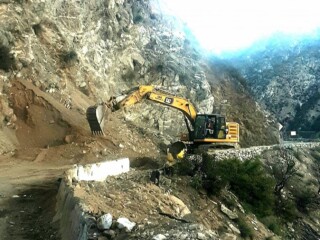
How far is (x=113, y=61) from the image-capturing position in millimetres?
34562

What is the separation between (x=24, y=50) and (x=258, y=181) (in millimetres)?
14743

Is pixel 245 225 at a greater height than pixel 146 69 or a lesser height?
lesser

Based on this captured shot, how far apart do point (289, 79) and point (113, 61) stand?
54.1 meters

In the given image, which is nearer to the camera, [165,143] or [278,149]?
[165,143]

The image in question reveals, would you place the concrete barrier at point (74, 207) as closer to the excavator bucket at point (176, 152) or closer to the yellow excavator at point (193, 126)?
the excavator bucket at point (176, 152)

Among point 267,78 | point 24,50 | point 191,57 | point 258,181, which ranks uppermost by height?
point 267,78

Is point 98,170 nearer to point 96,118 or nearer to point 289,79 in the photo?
point 96,118

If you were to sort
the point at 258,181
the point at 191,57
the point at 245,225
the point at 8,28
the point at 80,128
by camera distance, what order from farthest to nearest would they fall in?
the point at 191,57, the point at 8,28, the point at 80,128, the point at 258,181, the point at 245,225

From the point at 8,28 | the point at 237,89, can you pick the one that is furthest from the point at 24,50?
the point at 237,89

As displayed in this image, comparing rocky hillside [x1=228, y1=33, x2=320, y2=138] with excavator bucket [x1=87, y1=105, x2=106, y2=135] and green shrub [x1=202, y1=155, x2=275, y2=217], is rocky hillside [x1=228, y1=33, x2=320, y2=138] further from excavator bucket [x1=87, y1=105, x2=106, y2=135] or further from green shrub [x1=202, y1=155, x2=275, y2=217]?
excavator bucket [x1=87, y1=105, x2=106, y2=135]

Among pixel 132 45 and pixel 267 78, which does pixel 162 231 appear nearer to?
pixel 132 45

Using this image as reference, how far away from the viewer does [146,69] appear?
124 feet

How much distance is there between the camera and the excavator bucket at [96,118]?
20219 mm

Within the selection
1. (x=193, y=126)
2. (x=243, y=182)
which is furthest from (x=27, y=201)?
(x=193, y=126)
